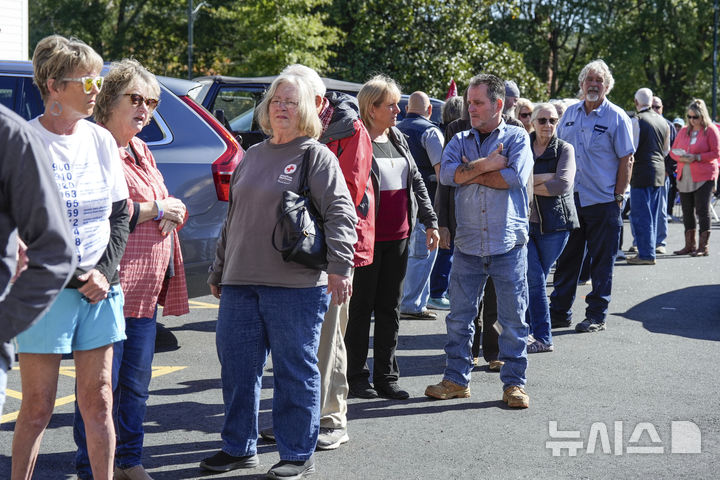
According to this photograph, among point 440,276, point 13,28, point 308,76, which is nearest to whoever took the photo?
point 308,76

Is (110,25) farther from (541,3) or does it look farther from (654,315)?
(654,315)

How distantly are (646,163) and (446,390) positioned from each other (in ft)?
22.5

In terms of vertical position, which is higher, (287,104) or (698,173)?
(287,104)

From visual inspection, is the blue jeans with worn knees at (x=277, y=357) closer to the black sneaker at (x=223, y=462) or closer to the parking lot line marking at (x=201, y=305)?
the black sneaker at (x=223, y=462)

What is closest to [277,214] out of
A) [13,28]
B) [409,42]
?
[13,28]

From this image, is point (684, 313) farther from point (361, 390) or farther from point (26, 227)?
point (26, 227)

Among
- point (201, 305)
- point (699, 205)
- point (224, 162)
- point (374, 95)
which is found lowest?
point (201, 305)

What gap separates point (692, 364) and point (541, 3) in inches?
1551

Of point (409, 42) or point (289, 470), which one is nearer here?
point (289, 470)

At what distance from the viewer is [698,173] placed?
40.8 feet

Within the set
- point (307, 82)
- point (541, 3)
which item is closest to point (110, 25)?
point (541, 3)

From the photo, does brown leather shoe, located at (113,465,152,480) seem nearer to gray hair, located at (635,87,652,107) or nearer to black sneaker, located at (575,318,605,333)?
black sneaker, located at (575,318,605,333)

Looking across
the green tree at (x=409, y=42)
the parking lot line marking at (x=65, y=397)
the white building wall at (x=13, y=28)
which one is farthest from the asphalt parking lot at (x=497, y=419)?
the green tree at (x=409, y=42)

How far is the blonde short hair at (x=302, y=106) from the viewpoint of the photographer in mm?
4051
